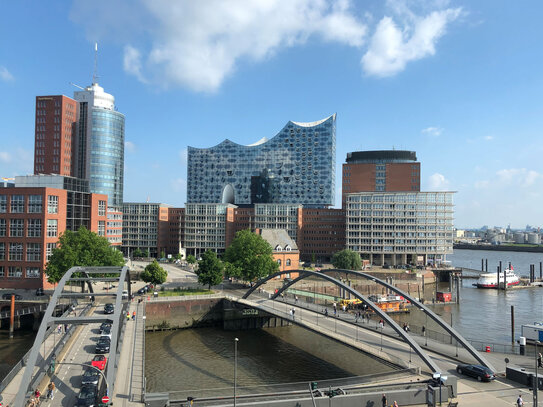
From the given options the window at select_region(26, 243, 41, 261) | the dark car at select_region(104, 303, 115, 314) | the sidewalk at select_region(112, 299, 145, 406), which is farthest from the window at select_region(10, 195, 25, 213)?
the sidewalk at select_region(112, 299, 145, 406)

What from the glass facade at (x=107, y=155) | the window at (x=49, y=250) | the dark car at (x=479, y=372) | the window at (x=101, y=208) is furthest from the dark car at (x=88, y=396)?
the glass facade at (x=107, y=155)

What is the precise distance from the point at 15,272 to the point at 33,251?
16.6 feet

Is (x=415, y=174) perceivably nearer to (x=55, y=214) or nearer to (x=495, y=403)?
(x=55, y=214)

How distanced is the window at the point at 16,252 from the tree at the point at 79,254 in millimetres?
9595

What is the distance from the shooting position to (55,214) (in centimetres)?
8738

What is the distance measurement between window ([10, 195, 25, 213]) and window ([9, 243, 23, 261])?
21.6 ft

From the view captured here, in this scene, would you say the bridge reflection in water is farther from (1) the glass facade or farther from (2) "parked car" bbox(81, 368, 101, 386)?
(1) the glass facade

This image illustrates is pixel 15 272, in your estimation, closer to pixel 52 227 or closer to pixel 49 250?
pixel 49 250

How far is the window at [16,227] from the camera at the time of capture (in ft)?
277

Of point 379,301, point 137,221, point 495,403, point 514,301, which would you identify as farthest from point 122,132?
point 495,403

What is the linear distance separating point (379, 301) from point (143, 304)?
149ft

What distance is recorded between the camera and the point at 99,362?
→ 39.6 meters

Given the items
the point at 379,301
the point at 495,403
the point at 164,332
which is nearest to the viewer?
the point at 495,403

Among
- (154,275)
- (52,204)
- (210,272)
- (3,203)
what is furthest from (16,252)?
(210,272)
